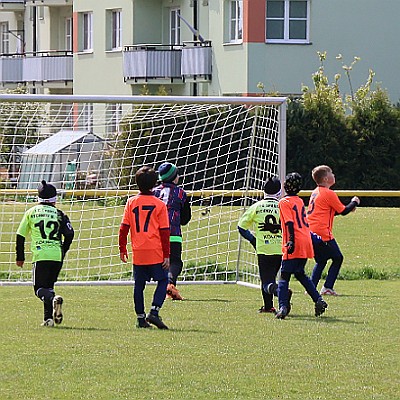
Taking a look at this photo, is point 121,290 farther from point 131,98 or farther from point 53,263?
point 53,263

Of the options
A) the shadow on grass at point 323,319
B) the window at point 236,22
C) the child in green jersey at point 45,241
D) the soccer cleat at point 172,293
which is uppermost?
the window at point 236,22

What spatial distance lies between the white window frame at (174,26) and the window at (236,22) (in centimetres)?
324

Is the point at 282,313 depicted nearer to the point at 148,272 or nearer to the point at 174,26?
the point at 148,272

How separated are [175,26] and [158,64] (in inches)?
63.0

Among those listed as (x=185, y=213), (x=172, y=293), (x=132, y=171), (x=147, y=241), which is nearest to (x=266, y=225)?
(x=185, y=213)

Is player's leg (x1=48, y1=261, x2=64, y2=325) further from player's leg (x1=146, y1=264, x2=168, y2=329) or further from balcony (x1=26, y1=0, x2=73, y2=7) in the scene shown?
balcony (x1=26, y1=0, x2=73, y2=7)

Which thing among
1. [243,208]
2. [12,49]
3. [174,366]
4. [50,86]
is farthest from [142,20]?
[174,366]

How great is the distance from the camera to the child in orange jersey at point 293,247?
12.0m

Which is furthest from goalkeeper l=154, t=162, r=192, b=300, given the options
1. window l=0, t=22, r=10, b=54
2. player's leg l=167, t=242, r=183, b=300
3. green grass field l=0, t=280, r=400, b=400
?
window l=0, t=22, r=10, b=54

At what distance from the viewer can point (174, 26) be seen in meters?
42.9

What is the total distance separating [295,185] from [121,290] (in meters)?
3.90

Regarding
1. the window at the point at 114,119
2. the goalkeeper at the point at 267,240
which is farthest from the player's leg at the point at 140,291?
the window at the point at 114,119

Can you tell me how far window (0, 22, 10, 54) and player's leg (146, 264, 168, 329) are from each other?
44.1 metres

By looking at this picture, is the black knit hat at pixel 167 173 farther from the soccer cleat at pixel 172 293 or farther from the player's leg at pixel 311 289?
the player's leg at pixel 311 289
